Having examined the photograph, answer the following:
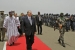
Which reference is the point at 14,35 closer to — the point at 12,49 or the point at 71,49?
the point at 12,49

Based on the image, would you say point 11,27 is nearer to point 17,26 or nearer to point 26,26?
point 17,26

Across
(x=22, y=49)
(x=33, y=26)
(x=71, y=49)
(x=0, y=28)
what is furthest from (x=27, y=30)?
(x=0, y=28)

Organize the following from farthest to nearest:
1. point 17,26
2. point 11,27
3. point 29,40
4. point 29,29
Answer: point 17,26, point 11,27, point 29,40, point 29,29

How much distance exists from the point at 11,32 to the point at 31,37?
2615 millimetres

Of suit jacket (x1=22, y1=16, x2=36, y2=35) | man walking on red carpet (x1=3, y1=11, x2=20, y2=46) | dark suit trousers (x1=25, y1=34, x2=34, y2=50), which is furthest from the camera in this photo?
man walking on red carpet (x1=3, y1=11, x2=20, y2=46)

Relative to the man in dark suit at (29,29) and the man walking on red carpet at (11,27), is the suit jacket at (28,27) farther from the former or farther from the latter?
the man walking on red carpet at (11,27)

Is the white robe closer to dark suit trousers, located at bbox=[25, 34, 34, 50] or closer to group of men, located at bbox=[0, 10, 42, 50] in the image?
group of men, located at bbox=[0, 10, 42, 50]

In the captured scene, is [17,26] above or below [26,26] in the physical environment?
below

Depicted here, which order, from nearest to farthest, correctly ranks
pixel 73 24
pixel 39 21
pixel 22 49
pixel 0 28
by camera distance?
pixel 22 49 → pixel 0 28 → pixel 39 21 → pixel 73 24

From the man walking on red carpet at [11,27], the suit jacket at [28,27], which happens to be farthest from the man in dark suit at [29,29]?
the man walking on red carpet at [11,27]

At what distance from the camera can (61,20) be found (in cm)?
1166

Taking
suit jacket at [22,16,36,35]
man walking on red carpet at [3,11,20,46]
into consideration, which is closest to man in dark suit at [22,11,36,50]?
suit jacket at [22,16,36,35]

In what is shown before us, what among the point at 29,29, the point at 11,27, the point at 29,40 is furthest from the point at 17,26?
the point at 29,29

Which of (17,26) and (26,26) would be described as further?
(17,26)
